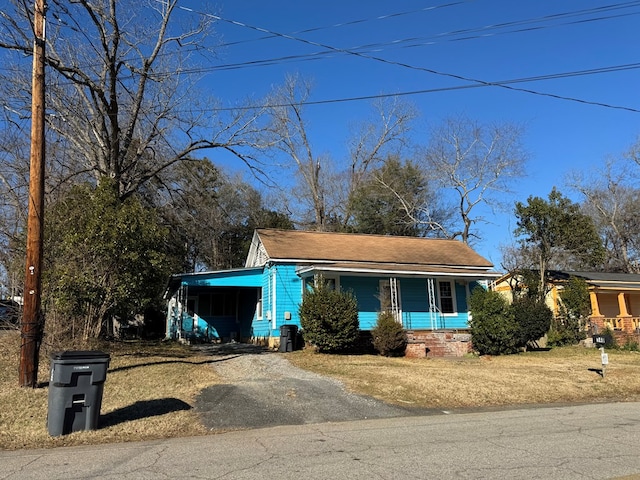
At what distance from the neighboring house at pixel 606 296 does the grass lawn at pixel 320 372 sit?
20.6 ft

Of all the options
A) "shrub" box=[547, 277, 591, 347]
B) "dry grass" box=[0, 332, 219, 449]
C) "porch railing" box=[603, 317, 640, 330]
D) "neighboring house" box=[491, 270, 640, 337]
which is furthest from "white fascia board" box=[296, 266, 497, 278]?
"porch railing" box=[603, 317, 640, 330]

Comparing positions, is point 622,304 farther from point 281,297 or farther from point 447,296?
point 281,297

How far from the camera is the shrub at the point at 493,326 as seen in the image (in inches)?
714

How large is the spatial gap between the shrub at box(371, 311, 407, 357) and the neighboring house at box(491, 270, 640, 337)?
29.9 ft

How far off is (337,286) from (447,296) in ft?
17.6

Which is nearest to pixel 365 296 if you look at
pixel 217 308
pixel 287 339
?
pixel 287 339

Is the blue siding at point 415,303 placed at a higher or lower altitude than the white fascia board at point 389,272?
lower

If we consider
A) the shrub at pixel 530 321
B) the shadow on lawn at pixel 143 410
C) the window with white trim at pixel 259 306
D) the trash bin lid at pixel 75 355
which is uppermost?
the window with white trim at pixel 259 306

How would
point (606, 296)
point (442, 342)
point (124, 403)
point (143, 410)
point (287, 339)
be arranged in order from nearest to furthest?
point (143, 410), point (124, 403), point (287, 339), point (442, 342), point (606, 296)

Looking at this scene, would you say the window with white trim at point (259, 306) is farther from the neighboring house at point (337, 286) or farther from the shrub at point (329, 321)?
the shrub at point (329, 321)

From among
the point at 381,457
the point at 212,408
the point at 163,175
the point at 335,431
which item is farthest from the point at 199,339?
the point at 381,457

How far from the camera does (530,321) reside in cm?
1927

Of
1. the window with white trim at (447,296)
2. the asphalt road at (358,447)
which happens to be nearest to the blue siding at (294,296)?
the window with white trim at (447,296)

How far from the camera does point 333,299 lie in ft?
53.7
